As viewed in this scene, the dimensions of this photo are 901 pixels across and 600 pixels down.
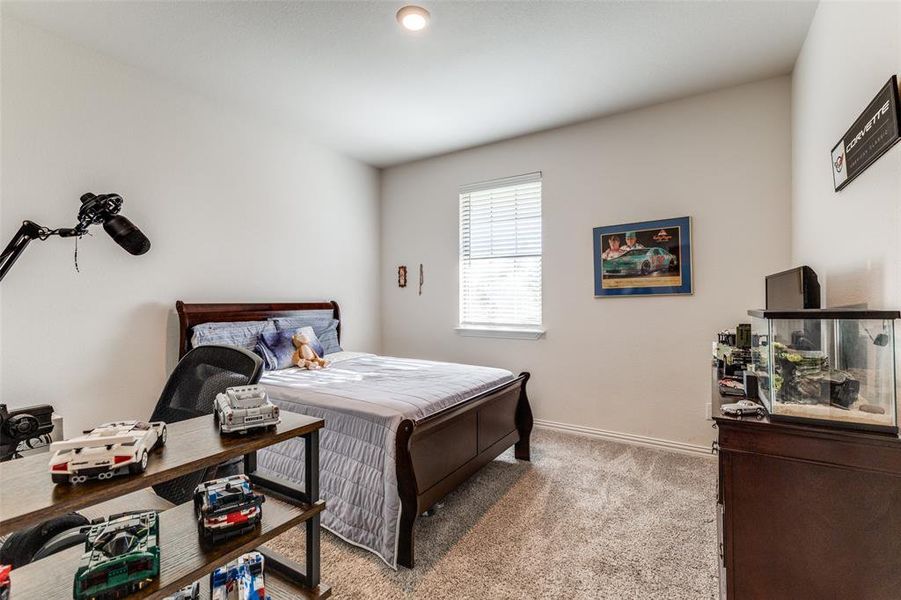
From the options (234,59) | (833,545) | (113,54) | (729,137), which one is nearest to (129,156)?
(113,54)

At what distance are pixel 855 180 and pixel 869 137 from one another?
263 millimetres

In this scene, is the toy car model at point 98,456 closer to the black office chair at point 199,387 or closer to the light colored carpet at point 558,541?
the black office chair at point 199,387

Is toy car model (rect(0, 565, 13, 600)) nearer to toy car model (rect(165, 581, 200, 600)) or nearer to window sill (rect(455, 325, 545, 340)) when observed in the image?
toy car model (rect(165, 581, 200, 600))

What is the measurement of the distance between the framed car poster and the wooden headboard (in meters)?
2.72

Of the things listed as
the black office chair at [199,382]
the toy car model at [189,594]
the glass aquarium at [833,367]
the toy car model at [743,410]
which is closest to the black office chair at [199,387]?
the black office chair at [199,382]

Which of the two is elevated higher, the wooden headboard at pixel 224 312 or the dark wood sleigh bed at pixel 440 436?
the wooden headboard at pixel 224 312

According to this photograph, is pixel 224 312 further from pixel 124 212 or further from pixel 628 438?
pixel 628 438

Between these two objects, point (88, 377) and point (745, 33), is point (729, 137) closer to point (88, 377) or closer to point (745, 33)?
point (745, 33)

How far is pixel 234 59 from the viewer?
2.67 meters

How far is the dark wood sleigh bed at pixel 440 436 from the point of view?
6.12 ft

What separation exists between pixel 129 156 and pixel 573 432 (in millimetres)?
4007

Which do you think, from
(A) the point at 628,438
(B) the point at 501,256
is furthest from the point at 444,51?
(A) the point at 628,438

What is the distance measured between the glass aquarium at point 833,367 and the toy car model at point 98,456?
1622mm

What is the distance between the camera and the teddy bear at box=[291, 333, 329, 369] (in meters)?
3.19
